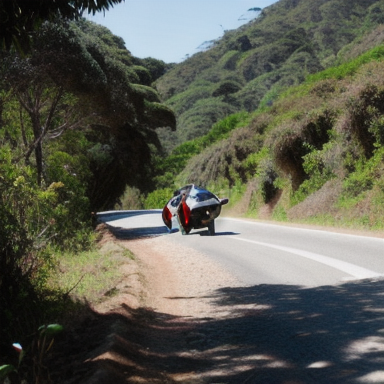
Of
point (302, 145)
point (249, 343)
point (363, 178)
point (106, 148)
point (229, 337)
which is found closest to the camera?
point (249, 343)

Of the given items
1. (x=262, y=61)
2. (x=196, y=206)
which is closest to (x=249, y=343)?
(x=196, y=206)

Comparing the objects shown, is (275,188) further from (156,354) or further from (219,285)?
(156,354)

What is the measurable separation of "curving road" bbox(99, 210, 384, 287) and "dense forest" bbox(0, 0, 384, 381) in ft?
10.6

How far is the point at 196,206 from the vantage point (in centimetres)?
1823

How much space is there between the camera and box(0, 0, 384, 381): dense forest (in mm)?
7961

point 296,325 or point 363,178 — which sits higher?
point 363,178

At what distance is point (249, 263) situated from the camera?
1213 centimetres

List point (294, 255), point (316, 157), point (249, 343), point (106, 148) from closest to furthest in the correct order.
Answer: point (249, 343)
point (294, 255)
point (316, 157)
point (106, 148)

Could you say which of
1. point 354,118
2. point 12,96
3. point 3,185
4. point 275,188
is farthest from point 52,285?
point 275,188

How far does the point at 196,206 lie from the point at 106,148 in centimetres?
1273

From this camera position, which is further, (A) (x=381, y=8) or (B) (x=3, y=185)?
(A) (x=381, y=8)

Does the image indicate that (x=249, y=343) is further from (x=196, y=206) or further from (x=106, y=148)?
(x=106, y=148)

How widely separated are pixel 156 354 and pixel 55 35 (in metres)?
12.8

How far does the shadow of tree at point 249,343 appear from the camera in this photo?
486 centimetres
